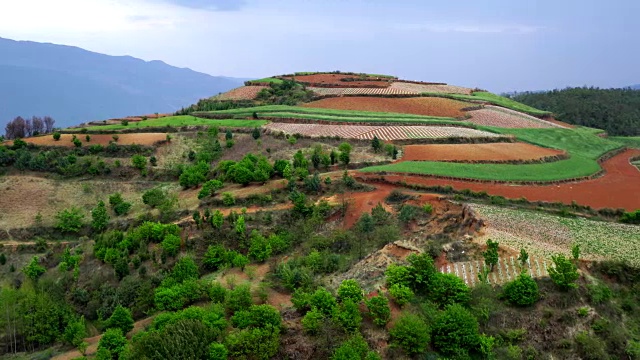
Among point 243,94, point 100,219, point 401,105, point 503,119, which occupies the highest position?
point 243,94

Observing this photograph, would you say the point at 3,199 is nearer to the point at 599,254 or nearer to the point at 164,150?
the point at 164,150

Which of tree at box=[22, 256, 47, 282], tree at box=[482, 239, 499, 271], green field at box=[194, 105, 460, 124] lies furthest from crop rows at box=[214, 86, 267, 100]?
tree at box=[482, 239, 499, 271]

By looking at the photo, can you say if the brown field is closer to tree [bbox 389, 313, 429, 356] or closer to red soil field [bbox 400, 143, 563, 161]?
red soil field [bbox 400, 143, 563, 161]

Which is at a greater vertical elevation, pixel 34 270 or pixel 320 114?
pixel 320 114

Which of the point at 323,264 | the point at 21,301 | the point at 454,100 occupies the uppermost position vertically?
the point at 454,100

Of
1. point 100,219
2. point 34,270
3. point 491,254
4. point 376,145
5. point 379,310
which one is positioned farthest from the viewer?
point 376,145

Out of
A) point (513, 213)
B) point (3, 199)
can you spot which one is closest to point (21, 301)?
point (3, 199)

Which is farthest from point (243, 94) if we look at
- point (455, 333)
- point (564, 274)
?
point (455, 333)

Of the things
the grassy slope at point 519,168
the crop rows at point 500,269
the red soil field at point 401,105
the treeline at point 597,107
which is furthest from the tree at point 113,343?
the treeline at point 597,107

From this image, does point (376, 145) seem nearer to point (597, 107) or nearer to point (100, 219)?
point (100, 219)
